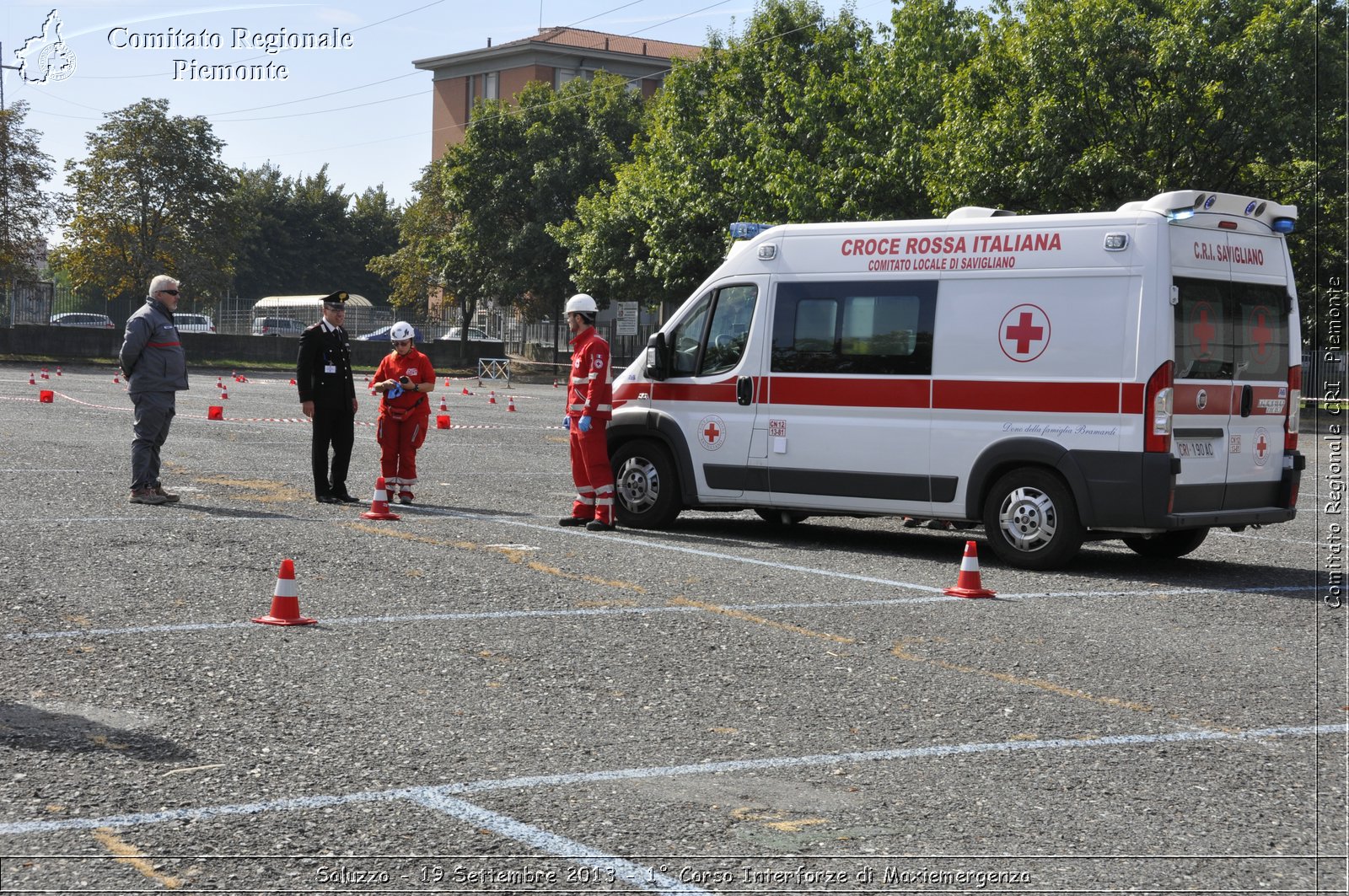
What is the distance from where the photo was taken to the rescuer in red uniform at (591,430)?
12.7m

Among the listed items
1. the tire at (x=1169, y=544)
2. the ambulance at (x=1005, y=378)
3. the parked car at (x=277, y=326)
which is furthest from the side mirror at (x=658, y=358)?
the parked car at (x=277, y=326)

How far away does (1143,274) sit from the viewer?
10.5 m

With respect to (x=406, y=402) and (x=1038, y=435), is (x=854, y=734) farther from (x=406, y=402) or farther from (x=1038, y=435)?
(x=406, y=402)

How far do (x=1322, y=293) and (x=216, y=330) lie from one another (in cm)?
4928

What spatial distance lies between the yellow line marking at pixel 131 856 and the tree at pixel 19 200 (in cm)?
5816

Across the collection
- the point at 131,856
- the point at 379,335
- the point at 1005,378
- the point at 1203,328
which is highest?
the point at 379,335

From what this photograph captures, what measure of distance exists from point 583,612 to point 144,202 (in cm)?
6097

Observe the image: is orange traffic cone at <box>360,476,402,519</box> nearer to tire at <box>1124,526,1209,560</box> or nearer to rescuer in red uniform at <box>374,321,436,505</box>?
rescuer in red uniform at <box>374,321,436,505</box>

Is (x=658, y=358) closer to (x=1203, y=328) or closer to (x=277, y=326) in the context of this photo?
(x=1203, y=328)

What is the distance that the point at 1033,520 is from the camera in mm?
11039

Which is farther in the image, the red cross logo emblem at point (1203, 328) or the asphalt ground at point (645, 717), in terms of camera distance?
the red cross logo emblem at point (1203, 328)

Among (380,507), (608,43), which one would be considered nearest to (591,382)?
(380,507)

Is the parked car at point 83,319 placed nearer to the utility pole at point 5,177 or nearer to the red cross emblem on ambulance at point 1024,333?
the utility pole at point 5,177

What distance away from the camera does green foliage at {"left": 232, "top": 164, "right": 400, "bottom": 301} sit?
102 meters
